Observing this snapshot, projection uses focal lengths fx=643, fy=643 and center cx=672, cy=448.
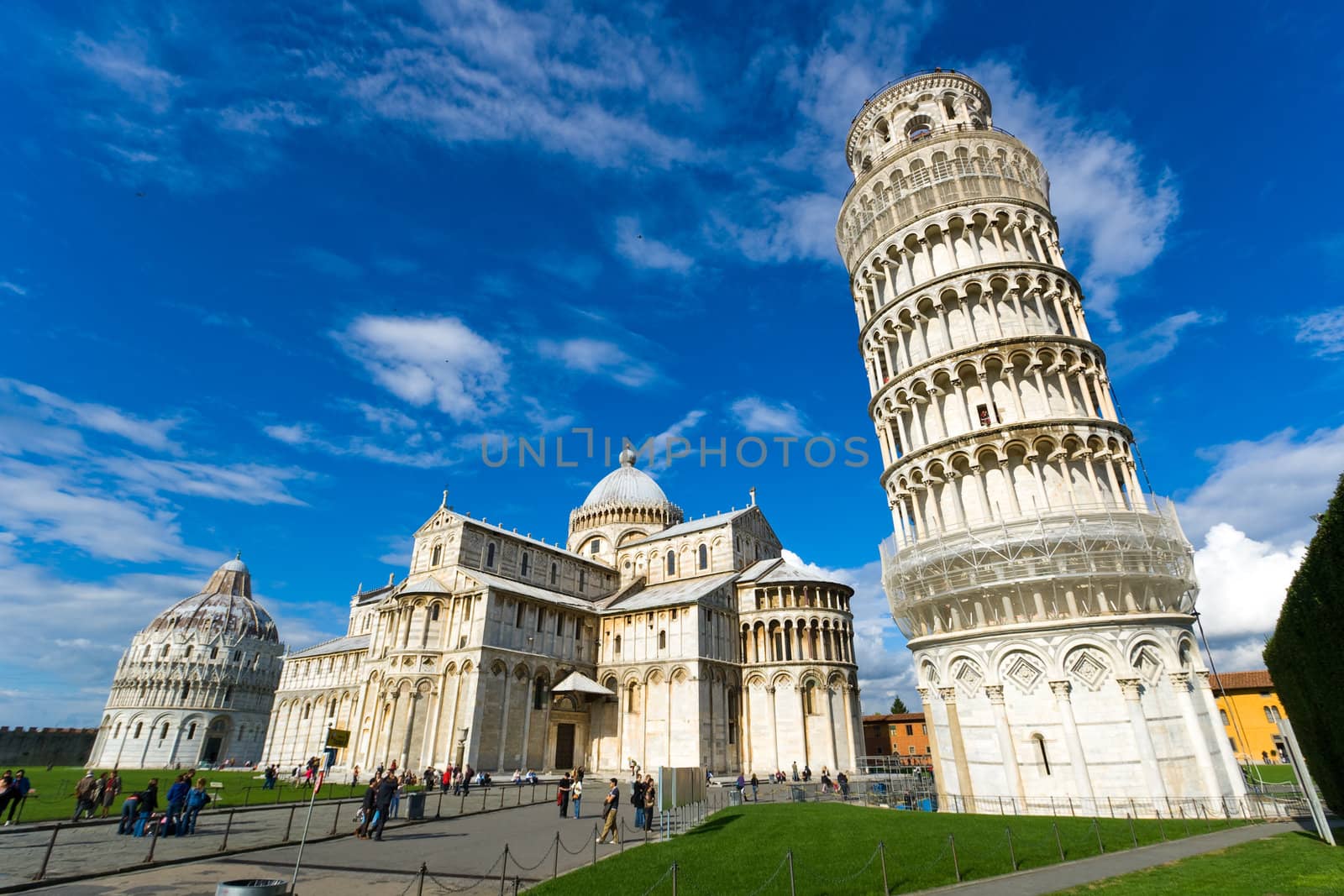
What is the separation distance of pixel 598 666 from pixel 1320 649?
129ft

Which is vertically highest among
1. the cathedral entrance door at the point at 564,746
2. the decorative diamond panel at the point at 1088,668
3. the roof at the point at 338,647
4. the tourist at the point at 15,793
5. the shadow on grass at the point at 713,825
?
the roof at the point at 338,647

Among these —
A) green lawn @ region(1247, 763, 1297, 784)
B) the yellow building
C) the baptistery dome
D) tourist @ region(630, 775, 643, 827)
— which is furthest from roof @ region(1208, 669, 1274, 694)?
the baptistery dome

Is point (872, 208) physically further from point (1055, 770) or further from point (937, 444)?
point (1055, 770)

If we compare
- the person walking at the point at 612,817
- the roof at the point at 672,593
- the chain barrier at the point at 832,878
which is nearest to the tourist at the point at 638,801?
the person walking at the point at 612,817

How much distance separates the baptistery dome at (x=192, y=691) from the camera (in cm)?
7281

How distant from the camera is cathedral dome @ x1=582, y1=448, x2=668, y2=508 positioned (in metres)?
59.6

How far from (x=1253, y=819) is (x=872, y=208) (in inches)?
998

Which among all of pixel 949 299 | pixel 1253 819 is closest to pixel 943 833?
pixel 1253 819

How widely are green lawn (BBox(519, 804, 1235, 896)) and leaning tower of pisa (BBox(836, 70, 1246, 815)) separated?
2.24 meters

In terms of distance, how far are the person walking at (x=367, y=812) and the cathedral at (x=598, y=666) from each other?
1896cm

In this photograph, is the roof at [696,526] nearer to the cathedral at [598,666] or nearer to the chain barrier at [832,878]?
the cathedral at [598,666]

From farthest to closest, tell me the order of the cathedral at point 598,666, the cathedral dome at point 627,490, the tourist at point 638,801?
the cathedral dome at point 627,490
the cathedral at point 598,666
the tourist at point 638,801

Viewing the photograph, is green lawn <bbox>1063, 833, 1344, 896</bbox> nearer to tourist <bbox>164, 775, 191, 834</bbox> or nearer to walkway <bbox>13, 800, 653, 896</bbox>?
walkway <bbox>13, 800, 653, 896</bbox>

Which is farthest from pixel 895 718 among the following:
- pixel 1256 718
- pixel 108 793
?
pixel 108 793
